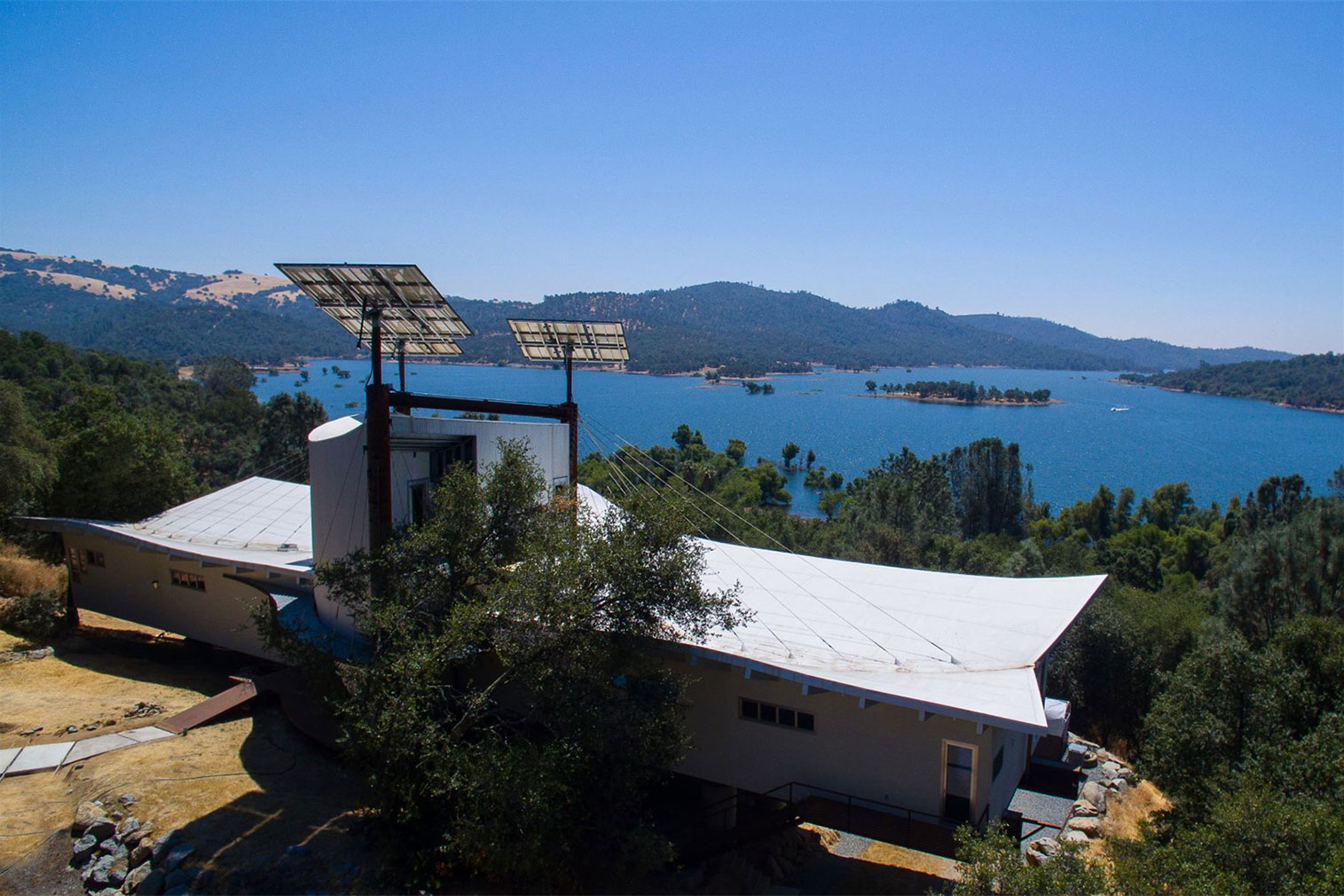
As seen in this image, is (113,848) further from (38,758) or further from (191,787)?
(38,758)

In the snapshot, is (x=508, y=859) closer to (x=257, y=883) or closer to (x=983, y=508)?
(x=257, y=883)

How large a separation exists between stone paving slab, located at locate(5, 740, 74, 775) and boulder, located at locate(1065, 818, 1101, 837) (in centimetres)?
1878

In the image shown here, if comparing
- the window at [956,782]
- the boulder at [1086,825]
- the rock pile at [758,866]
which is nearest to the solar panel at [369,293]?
the rock pile at [758,866]

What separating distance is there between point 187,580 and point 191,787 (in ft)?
26.0

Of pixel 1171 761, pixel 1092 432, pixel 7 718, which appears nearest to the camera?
pixel 1171 761

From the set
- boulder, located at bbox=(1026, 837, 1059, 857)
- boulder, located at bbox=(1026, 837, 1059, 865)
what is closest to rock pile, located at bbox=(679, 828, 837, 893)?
boulder, located at bbox=(1026, 837, 1059, 865)

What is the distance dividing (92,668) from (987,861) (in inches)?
815

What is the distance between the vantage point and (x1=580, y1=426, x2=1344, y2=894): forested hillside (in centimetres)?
898

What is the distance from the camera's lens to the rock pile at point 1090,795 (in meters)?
14.2

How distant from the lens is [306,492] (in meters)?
25.0

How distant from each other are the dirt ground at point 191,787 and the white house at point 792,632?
2307mm

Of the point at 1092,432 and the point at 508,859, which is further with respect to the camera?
the point at 1092,432

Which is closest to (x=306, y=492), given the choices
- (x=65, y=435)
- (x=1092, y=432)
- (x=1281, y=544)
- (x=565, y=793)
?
(x=65, y=435)

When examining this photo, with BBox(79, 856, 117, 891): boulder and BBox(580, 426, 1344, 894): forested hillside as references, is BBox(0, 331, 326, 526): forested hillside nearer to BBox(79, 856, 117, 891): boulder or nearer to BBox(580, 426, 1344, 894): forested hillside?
BBox(580, 426, 1344, 894): forested hillside
